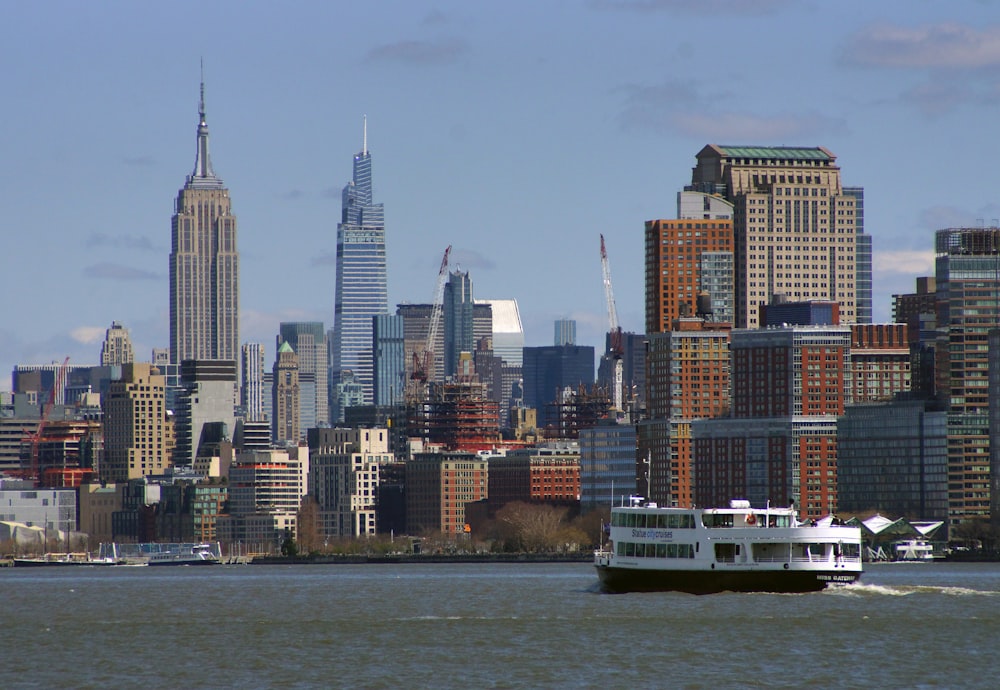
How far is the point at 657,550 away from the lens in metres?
172

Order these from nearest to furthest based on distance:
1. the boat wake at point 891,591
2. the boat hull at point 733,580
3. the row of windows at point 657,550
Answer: the boat hull at point 733,580, the row of windows at point 657,550, the boat wake at point 891,591

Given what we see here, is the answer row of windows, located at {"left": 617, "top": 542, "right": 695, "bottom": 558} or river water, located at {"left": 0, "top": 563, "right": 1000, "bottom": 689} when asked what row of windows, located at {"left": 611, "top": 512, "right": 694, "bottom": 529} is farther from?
river water, located at {"left": 0, "top": 563, "right": 1000, "bottom": 689}

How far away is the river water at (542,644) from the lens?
121562 mm

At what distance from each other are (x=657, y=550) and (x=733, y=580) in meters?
5.94

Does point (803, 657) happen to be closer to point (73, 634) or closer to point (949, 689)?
point (949, 689)

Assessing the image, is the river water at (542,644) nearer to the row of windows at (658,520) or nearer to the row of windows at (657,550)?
the row of windows at (657,550)

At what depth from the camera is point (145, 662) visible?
434ft

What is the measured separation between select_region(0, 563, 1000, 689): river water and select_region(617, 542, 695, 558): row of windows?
2981 mm

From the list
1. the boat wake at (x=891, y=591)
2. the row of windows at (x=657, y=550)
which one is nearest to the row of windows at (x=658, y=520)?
the row of windows at (x=657, y=550)

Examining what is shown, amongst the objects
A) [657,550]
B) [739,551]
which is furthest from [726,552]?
[657,550]

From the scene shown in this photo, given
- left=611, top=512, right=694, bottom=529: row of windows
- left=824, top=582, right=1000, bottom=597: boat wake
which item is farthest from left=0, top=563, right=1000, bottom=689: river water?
left=611, top=512, right=694, bottom=529: row of windows

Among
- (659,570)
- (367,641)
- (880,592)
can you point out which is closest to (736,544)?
(659,570)

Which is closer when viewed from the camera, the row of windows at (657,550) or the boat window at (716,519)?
the boat window at (716,519)

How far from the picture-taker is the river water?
122m
